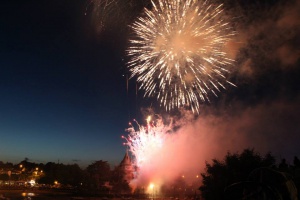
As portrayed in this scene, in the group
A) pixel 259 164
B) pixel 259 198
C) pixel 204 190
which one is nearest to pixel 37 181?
pixel 204 190

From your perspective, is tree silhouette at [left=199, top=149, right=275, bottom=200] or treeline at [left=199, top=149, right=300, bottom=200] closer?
treeline at [left=199, top=149, right=300, bottom=200]

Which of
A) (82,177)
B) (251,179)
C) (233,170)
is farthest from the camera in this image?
(82,177)

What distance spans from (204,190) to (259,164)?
8.33 meters

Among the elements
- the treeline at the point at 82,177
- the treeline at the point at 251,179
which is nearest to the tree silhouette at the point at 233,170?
the treeline at the point at 251,179

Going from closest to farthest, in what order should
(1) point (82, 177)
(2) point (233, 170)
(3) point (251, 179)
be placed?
(3) point (251, 179), (2) point (233, 170), (1) point (82, 177)

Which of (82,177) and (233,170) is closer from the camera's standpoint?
(233,170)

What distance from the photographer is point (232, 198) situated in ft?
75.8

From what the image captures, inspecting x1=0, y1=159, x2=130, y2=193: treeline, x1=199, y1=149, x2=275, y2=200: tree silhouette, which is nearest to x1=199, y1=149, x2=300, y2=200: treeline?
x1=199, y1=149, x2=275, y2=200: tree silhouette

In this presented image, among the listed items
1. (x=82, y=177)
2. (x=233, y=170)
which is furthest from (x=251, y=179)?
(x=82, y=177)

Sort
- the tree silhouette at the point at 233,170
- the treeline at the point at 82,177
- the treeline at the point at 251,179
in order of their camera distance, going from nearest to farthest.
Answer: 1. the treeline at the point at 251,179
2. the tree silhouette at the point at 233,170
3. the treeline at the point at 82,177

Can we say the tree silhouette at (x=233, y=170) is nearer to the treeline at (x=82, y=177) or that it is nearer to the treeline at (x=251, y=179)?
the treeline at (x=251, y=179)

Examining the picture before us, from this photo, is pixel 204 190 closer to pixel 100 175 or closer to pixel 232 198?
pixel 232 198

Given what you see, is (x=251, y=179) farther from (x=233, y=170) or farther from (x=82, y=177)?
(x=82, y=177)

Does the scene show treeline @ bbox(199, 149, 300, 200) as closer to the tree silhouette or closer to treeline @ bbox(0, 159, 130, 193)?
the tree silhouette
